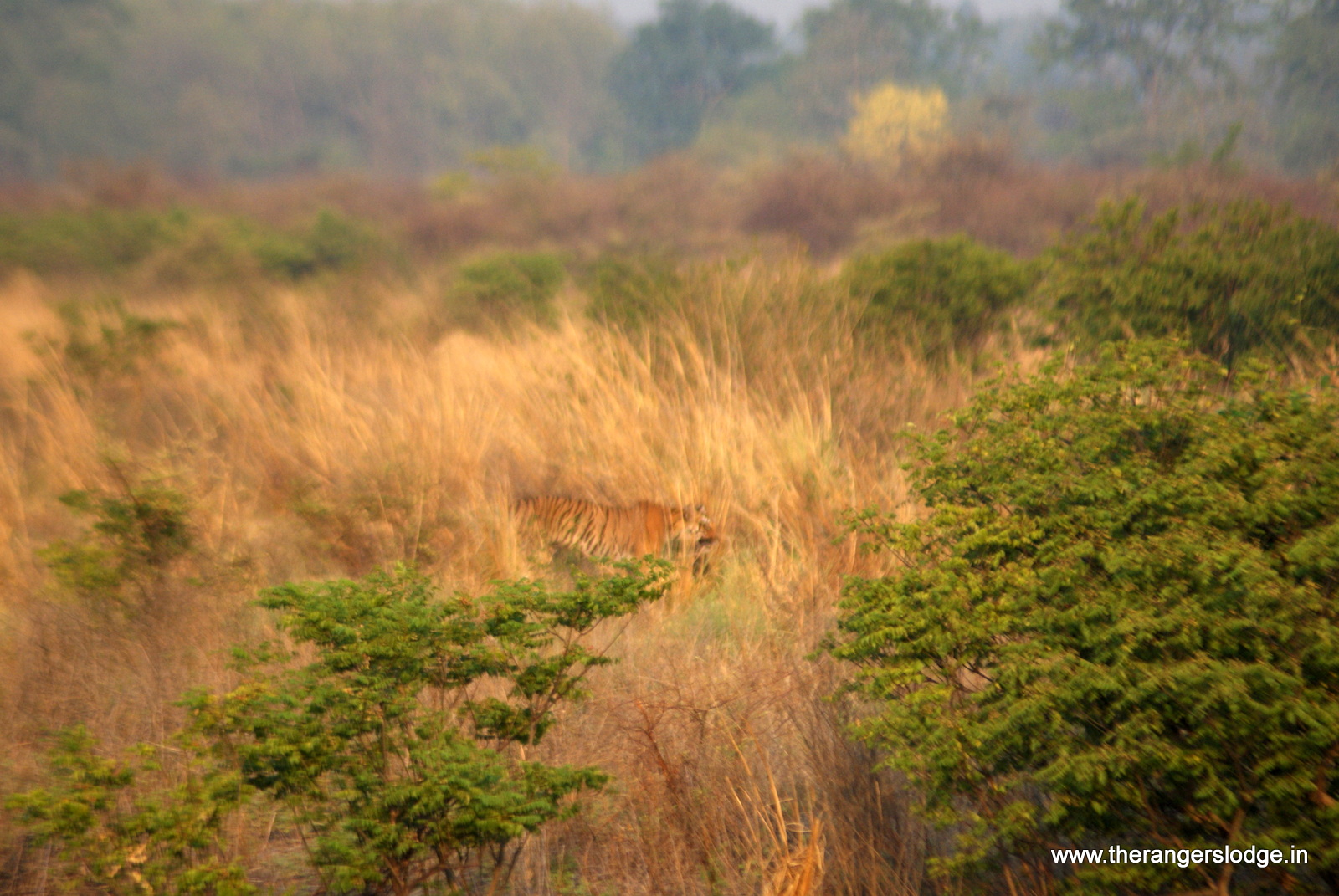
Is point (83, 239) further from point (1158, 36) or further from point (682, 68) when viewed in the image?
point (1158, 36)

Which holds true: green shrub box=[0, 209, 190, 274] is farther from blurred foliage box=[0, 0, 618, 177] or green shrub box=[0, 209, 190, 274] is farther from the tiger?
the tiger

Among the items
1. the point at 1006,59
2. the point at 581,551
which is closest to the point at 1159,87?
the point at 1006,59

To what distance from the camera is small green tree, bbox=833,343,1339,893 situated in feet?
5.57

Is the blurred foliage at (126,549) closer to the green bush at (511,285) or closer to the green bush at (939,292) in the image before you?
the green bush at (939,292)

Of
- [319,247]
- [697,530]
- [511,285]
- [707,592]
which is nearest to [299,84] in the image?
[319,247]

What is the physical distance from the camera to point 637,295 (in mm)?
7375

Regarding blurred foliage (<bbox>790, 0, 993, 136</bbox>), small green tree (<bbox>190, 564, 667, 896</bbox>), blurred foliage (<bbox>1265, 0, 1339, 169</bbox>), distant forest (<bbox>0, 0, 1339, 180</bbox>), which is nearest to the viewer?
small green tree (<bbox>190, 564, 667, 896</bbox>)

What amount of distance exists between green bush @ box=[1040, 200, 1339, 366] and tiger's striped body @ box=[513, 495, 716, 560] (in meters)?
3.03

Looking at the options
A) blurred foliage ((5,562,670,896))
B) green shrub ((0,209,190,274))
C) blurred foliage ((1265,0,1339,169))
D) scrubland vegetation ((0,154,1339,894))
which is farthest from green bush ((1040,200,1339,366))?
blurred foliage ((1265,0,1339,169))

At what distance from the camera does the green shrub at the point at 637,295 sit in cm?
713

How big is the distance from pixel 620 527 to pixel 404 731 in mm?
2462

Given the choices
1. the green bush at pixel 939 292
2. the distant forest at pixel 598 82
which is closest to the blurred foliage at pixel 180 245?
the distant forest at pixel 598 82

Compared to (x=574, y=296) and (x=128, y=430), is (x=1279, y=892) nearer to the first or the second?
(x=128, y=430)

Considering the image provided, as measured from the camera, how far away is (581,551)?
4.80 m
